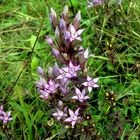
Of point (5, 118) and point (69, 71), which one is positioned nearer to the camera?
point (69, 71)

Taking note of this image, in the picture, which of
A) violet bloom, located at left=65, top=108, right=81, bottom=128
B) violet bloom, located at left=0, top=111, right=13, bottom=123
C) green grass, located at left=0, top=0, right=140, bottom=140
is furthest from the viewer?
green grass, located at left=0, top=0, right=140, bottom=140

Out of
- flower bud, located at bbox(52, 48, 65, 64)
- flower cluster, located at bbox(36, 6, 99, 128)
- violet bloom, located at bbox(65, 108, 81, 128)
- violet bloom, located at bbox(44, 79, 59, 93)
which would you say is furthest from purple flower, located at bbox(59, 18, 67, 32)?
violet bloom, located at bbox(65, 108, 81, 128)

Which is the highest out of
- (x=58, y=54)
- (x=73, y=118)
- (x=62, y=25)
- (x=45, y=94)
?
(x=62, y=25)

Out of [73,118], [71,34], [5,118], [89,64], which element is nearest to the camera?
[71,34]

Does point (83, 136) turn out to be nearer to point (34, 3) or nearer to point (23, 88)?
point (23, 88)

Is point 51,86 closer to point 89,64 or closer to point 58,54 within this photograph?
point 58,54

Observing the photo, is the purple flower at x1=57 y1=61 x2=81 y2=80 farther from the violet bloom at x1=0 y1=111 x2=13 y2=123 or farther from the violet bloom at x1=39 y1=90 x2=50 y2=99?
the violet bloom at x1=0 y1=111 x2=13 y2=123

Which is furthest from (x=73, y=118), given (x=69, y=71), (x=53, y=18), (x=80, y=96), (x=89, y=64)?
(x=89, y=64)
